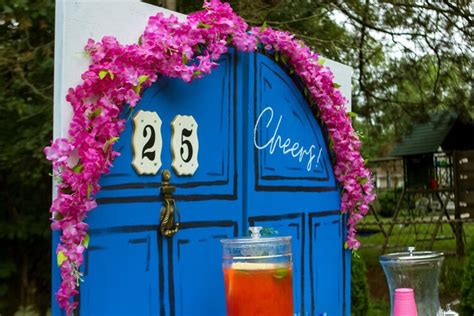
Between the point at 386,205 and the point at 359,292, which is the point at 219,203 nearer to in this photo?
the point at 359,292

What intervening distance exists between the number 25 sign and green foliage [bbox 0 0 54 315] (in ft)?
5.92

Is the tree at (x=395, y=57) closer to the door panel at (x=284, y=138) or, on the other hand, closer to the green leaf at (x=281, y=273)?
the door panel at (x=284, y=138)

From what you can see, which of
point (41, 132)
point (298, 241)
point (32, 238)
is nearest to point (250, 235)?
point (298, 241)

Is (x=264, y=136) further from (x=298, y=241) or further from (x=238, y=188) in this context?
(x=298, y=241)

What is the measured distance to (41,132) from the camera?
4629 mm

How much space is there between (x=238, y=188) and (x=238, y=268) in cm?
58

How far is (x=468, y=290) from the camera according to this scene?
20.6 feet

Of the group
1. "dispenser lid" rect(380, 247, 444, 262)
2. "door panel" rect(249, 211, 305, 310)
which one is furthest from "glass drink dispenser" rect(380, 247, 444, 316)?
"door panel" rect(249, 211, 305, 310)

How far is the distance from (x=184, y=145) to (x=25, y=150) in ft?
6.62

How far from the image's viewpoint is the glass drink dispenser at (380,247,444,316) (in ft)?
11.2

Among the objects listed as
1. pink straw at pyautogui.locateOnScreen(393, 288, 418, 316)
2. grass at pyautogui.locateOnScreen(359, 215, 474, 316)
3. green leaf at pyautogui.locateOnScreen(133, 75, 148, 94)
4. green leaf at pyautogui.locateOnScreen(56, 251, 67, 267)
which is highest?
green leaf at pyautogui.locateOnScreen(133, 75, 148, 94)

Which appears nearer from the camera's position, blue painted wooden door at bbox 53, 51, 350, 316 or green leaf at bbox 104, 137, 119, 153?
green leaf at bbox 104, 137, 119, 153

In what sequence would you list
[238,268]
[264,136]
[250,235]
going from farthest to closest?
[264,136], [250,235], [238,268]

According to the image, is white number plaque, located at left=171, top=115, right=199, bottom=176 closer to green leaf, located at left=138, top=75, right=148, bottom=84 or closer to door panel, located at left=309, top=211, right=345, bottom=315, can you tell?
green leaf, located at left=138, top=75, right=148, bottom=84
